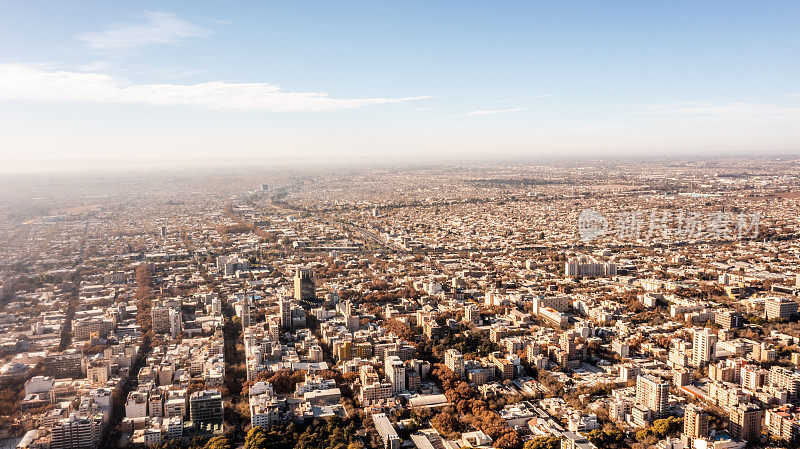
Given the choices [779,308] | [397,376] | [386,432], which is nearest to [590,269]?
[779,308]

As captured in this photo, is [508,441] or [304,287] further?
[304,287]

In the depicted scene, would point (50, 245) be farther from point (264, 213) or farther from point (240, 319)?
point (264, 213)

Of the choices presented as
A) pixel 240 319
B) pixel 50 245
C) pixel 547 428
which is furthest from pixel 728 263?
pixel 50 245

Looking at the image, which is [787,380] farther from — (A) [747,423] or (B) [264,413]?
(B) [264,413]

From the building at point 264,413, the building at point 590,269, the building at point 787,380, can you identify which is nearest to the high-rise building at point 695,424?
the building at point 787,380

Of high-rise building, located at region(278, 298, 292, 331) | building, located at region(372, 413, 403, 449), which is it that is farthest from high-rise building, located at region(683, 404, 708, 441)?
high-rise building, located at region(278, 298, 292, 331)

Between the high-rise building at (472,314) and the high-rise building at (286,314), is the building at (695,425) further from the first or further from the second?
the high-rise building at (286,314)
